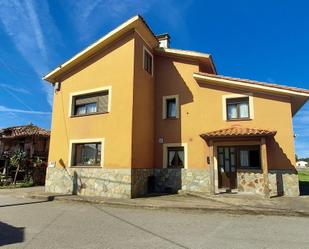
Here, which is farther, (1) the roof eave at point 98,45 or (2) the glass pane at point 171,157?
(2) the glass pane at point 171,157

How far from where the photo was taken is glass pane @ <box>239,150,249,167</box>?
14.1 metres

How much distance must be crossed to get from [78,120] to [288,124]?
1072 centimetres

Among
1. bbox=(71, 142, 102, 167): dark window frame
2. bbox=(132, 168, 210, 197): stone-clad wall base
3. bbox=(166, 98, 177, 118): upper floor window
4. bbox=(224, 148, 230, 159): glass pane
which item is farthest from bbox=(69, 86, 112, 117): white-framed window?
bbox=(224, 148, 230, 159): glass pane

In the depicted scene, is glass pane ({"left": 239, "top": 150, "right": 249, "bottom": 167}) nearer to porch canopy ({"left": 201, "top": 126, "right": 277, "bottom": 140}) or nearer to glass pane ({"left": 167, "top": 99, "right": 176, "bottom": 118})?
porch canopy ({"left": 201, "top": 126, "right": 277, "bottom": 140})

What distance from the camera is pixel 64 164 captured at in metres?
15.1

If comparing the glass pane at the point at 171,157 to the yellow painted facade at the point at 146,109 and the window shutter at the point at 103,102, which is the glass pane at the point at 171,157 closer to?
the yellow painted facade at the point at 146,109

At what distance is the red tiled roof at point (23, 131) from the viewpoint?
24.5 metres

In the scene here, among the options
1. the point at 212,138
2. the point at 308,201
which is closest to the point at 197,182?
the point at 212,138

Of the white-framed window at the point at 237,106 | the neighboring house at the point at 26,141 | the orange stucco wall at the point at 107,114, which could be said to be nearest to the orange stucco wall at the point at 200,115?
the white-framed window at the point at 237,106

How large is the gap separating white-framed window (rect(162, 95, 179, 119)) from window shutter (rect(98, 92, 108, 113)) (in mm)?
3329

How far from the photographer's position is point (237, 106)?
48.7ft

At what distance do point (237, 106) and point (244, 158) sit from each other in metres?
2.75

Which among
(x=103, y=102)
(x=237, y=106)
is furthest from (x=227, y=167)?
(x=103, y=102)

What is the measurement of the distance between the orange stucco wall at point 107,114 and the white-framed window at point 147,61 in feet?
4.73
